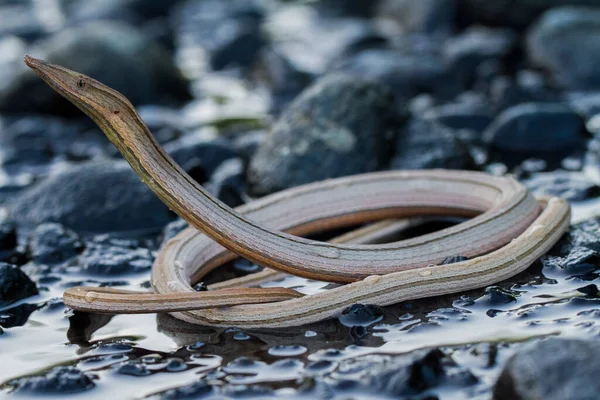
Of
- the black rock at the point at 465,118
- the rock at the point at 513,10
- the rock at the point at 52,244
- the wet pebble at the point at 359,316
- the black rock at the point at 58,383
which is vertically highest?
the rock at the point at 513,10

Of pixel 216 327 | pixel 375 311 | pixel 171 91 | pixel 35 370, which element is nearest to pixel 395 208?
pixel 375 311

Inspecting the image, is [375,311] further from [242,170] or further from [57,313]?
[242,170]

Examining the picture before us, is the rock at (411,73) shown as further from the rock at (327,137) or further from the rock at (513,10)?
the rock at (327,137)

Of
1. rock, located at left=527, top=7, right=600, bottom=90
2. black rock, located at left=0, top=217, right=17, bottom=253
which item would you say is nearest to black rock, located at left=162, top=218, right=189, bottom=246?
black rock, located at left=0, top=217, right=17, bottom=253

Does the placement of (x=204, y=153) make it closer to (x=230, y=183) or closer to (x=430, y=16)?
(x=230, y=183)

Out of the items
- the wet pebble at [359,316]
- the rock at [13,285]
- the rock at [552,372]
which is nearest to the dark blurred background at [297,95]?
the rock at [13,285]

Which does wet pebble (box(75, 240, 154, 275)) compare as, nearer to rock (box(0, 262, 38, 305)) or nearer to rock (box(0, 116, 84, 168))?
rock (box(0, 262, 38, 305))

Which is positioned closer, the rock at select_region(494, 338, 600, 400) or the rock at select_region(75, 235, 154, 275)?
the rock at select_region(494, 338, 600, 400)
